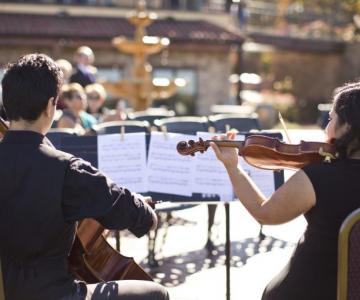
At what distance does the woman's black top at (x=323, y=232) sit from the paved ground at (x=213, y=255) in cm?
187

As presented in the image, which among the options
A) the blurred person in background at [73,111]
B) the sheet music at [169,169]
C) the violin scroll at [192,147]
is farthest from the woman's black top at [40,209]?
the blurred person in background at [73,111]

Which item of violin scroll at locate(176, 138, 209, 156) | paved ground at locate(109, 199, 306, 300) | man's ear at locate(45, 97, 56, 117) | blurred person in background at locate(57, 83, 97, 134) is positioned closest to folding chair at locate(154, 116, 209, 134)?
blurred person in background at locate(57, 83, 97, 134)

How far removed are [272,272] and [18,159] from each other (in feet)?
10.2

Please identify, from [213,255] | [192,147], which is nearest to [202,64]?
[213,255]

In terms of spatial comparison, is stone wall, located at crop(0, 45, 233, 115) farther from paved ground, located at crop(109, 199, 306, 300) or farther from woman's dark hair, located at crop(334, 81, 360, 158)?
woman's dark hair, located at crop(334, 81, 360, 158)

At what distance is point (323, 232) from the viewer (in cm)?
257

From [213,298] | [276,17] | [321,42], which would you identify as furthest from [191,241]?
[276,17]

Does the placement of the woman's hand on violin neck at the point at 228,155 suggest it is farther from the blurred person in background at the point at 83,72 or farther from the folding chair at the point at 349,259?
the blurred person in background at the point at 83,72

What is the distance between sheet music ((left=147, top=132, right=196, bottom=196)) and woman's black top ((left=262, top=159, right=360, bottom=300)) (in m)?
1.33

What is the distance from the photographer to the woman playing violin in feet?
8.24

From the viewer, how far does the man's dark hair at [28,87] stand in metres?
2.48

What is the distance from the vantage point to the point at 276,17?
28125 millimetres

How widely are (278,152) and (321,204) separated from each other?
15.0 inches

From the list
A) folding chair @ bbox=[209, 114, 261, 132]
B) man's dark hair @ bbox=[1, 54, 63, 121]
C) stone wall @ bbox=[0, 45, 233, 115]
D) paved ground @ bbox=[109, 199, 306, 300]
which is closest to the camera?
man's dark hair @ bbox=[1, 54, 63, 121]
